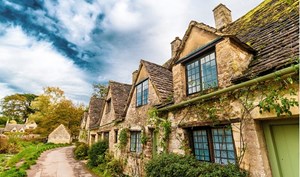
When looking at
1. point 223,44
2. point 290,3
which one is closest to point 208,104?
point 223,44

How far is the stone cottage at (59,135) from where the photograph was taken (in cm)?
3850

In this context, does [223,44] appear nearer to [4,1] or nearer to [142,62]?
[142,62]

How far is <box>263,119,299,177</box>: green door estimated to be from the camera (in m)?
3.58

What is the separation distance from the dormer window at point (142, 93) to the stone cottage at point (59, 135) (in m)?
36.5

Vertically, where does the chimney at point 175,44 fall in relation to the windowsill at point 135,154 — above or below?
above

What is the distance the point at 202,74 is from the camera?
238 inches

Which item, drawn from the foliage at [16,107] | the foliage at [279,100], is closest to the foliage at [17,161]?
the foliage at [279,100]

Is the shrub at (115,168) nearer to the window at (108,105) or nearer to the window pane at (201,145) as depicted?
the window at (108,105)

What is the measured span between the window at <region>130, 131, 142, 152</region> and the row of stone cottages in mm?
832

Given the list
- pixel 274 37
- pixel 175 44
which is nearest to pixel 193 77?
pixel 274 37

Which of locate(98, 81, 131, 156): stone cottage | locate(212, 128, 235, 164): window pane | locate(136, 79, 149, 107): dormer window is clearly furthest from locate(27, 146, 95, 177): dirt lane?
locate(212, 128, 235, 164): window pane

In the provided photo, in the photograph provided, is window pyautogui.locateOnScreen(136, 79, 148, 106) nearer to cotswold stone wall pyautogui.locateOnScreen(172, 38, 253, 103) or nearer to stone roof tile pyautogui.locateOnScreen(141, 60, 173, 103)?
stone roof tile pyautogui.locateOnScreen(141, 60, 173, 103)

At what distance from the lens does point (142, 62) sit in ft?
34.4

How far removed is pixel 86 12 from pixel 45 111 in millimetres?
53601
